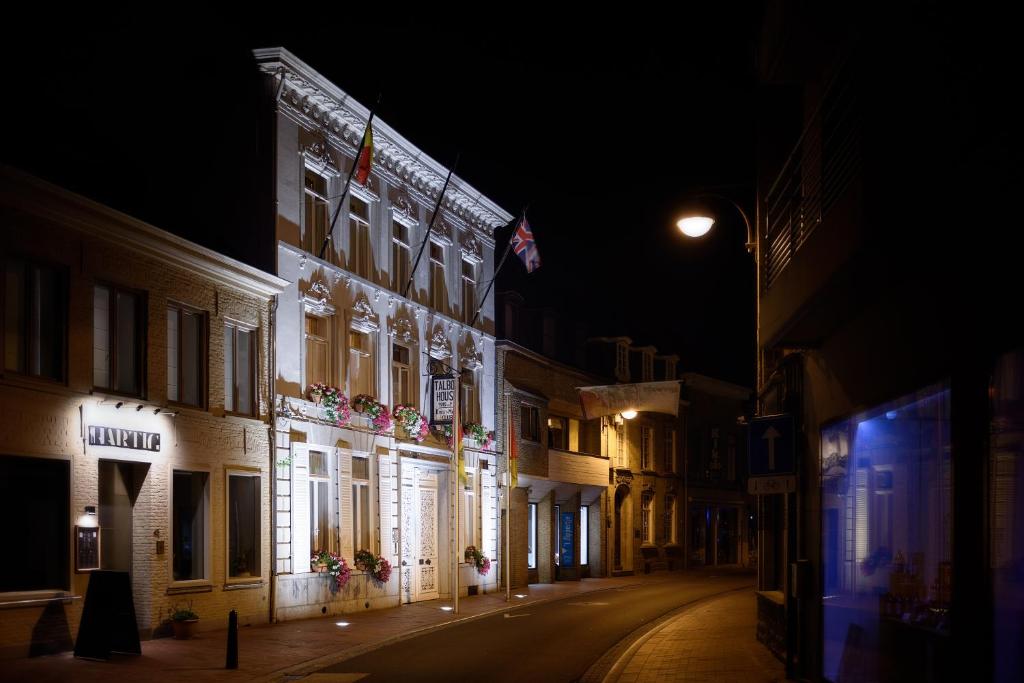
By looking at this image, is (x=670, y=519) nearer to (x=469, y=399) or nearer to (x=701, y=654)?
(x=469, y=399)

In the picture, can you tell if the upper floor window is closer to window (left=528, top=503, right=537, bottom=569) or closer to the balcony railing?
the balcony railing

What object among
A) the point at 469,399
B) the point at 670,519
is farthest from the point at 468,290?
the point at 670,519

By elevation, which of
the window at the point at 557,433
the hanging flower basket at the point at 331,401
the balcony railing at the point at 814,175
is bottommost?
the window at the point at 557,433

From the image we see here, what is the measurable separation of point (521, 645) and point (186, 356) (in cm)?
799

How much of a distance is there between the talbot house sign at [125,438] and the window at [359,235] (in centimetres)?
834

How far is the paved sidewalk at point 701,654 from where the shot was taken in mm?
14688

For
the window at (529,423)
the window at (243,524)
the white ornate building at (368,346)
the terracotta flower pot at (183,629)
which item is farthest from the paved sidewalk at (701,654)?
the window at (529,423)

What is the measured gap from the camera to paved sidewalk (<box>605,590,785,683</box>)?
578 inches

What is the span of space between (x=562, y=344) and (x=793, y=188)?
92.8 feet

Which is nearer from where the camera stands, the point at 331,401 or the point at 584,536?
the point at 331,401

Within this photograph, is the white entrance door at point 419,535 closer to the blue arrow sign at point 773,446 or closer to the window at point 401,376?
the window at point 401,376

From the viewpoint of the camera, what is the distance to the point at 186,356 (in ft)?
68.5

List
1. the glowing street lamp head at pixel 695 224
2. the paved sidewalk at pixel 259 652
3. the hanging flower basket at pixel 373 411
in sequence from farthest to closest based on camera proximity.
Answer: the hanging flower basket at pixel 373 411, the glowing street lamp head at pixel 695 224, the paved sidewalk at pixel 259 652

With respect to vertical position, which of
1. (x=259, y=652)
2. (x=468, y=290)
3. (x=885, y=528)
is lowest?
(x=259, y=652)
